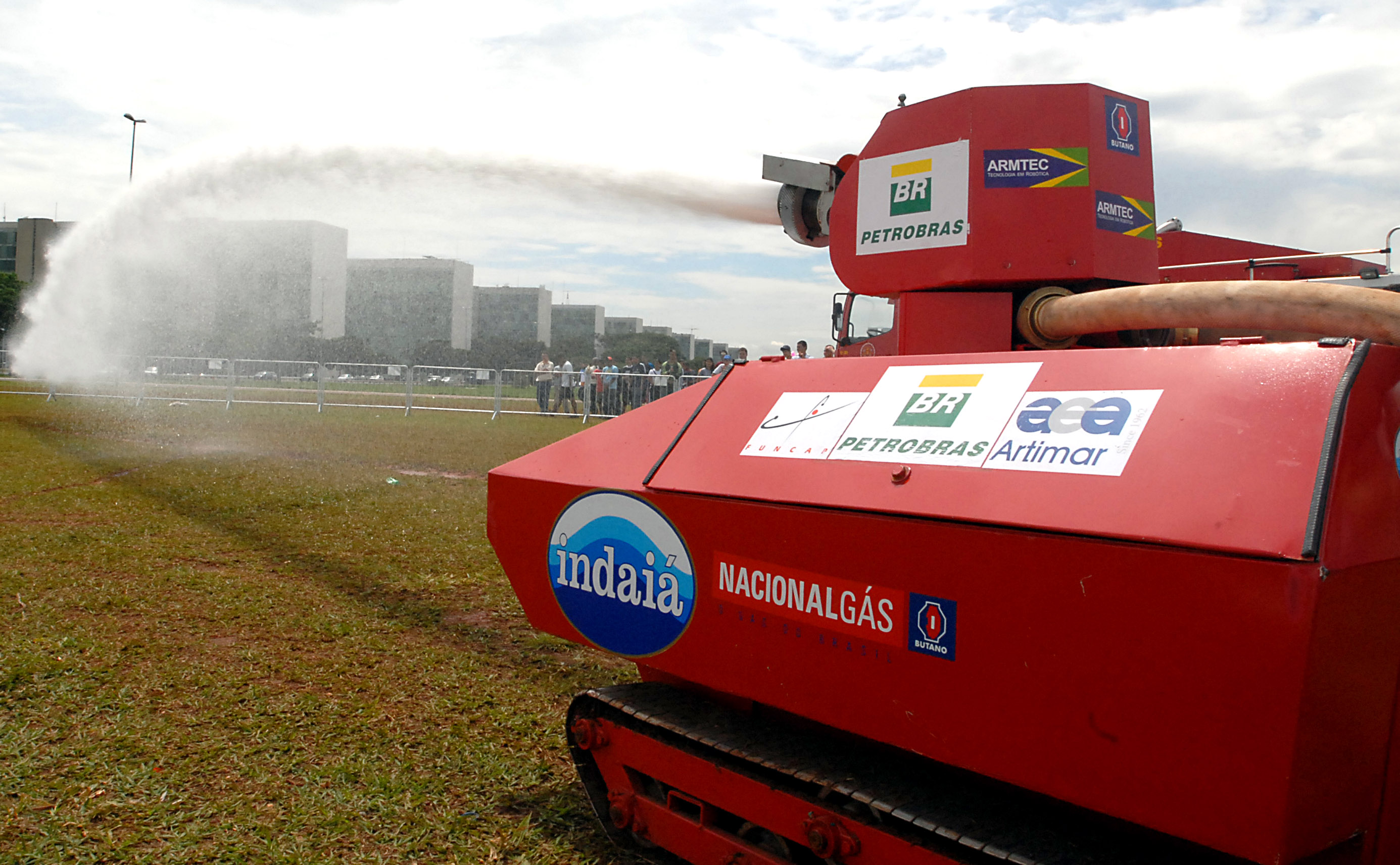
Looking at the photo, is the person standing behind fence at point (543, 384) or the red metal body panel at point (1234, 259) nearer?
the red metal body panel at point (1234, 259)

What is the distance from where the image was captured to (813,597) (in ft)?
9.21

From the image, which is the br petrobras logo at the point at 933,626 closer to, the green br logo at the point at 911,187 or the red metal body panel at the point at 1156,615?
the red metal body panel at the point at 1156,615

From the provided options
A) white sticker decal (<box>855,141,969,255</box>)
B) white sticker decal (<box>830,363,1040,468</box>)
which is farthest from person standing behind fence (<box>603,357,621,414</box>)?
white sticker decal (<box>830,363,1040,468</box>)

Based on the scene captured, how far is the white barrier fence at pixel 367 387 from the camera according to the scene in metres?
23.7

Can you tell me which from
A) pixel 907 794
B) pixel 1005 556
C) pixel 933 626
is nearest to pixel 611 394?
pixel 907 794

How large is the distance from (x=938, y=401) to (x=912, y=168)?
5.35 feet

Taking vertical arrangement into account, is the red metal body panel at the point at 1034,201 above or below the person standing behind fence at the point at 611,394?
above

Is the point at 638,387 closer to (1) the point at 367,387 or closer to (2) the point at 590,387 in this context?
(2) the point at 590,387

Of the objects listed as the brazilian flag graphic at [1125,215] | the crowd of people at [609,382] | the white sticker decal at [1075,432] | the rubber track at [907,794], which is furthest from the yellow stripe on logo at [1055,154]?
the crowd of people at [609,382]

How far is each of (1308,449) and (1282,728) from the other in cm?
55

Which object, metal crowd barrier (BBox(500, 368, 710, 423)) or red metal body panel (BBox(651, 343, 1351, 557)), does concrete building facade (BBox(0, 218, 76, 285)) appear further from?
red metal body panel (BBox(651, 343, 1351, 557))

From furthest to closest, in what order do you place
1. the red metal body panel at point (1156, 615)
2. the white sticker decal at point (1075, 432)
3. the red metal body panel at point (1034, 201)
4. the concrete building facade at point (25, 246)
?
the concrete building facade at point (25, 246), the red metal body panel at point (1034, 201), the white sticker decal at point (1075, 432), the red metal body panel at point (1156, 615)

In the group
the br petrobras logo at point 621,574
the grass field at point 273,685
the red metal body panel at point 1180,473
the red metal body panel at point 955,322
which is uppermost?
the red metal body panel at point 955,322

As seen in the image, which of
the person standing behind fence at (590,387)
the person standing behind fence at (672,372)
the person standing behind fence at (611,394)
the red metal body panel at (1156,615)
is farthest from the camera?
A: the person standing behind fence at (611,394)
